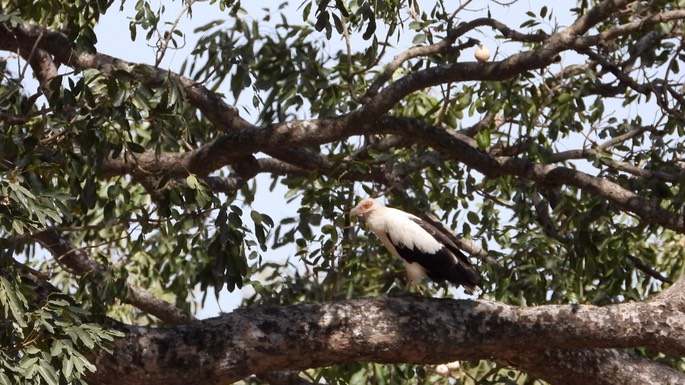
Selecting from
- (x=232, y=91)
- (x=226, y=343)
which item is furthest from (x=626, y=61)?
(x=226, y=343)

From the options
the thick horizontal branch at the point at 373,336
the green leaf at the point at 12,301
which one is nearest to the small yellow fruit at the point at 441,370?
the thick horizontal branch at the point at 373,336

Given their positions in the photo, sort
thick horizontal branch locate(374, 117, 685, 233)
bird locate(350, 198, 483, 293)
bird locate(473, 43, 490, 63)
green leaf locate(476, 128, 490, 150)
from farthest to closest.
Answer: bird locate(473, 43, 490, 63), green leaf locate(476, 128, 490, 150), thick horizontal branch locate(374, 117, 685, 233), bird locate(350, 198, 483, 293)

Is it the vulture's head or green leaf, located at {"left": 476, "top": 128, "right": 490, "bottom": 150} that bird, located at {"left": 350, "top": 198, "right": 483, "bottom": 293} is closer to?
the vulture's head

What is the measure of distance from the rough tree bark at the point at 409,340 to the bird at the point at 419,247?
0.55m

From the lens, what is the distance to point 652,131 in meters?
6.26

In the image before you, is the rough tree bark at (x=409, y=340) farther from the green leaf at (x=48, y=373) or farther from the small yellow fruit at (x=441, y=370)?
the small yellow fruit at (x=441, y=370)

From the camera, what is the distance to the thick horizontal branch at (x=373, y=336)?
171 inches

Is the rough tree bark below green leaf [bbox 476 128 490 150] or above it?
below

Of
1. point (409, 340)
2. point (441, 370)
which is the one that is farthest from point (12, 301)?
point (441, 370)

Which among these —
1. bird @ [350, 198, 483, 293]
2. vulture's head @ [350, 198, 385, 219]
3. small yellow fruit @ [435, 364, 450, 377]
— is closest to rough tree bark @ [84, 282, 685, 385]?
bird @ [350, 198, 483, 293]

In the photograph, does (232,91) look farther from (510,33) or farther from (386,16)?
(510,33)

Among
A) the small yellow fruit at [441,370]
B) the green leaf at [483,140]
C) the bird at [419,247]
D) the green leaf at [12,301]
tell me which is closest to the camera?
the green leaf at [12,301]

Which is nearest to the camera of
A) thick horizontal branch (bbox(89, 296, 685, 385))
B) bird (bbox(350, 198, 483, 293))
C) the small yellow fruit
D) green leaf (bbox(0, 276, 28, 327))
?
green leaf (bbox(0, 276, 28, 327))

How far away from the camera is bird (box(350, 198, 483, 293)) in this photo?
528cm
